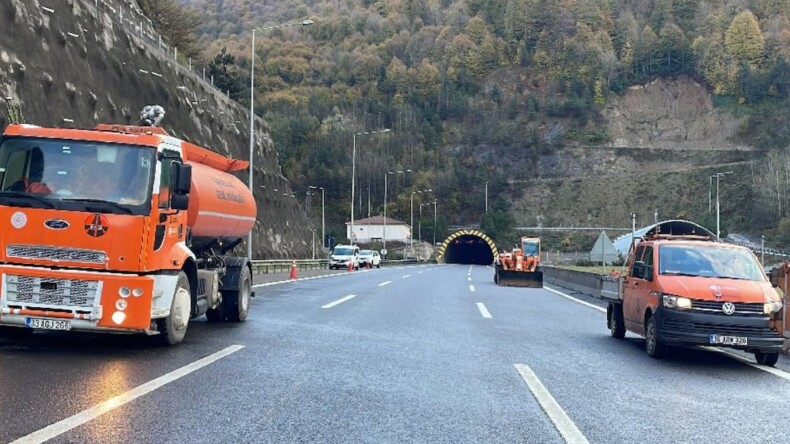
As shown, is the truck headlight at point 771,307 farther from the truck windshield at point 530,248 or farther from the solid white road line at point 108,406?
the truck windshield at point 530,248

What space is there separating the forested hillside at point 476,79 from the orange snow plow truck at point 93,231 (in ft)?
354

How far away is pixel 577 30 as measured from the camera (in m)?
181

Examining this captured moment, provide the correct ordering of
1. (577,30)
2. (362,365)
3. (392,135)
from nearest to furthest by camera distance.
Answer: (362,365)
(392,135)
(577,30)

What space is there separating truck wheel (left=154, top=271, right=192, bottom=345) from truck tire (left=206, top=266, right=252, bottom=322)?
10.2ft

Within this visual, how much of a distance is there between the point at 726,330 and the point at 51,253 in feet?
29.9

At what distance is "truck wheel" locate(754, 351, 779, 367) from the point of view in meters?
10.7

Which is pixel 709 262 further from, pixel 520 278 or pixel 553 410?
pixel 520 278

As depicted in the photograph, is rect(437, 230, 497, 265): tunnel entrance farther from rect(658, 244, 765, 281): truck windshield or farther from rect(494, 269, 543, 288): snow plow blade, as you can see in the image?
rect(658, 244, 765, 281): truck windshield

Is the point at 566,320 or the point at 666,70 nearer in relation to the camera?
the point at 566,320

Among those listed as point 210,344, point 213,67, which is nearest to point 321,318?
point 210,344

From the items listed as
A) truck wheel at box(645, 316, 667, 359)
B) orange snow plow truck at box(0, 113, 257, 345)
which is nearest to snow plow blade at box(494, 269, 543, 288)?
truck wheel at box(645, 316, 667, 359)

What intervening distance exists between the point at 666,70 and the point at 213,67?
405 ft

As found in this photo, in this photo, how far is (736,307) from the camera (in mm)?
10234

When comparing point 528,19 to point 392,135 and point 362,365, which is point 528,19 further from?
point 362,365
